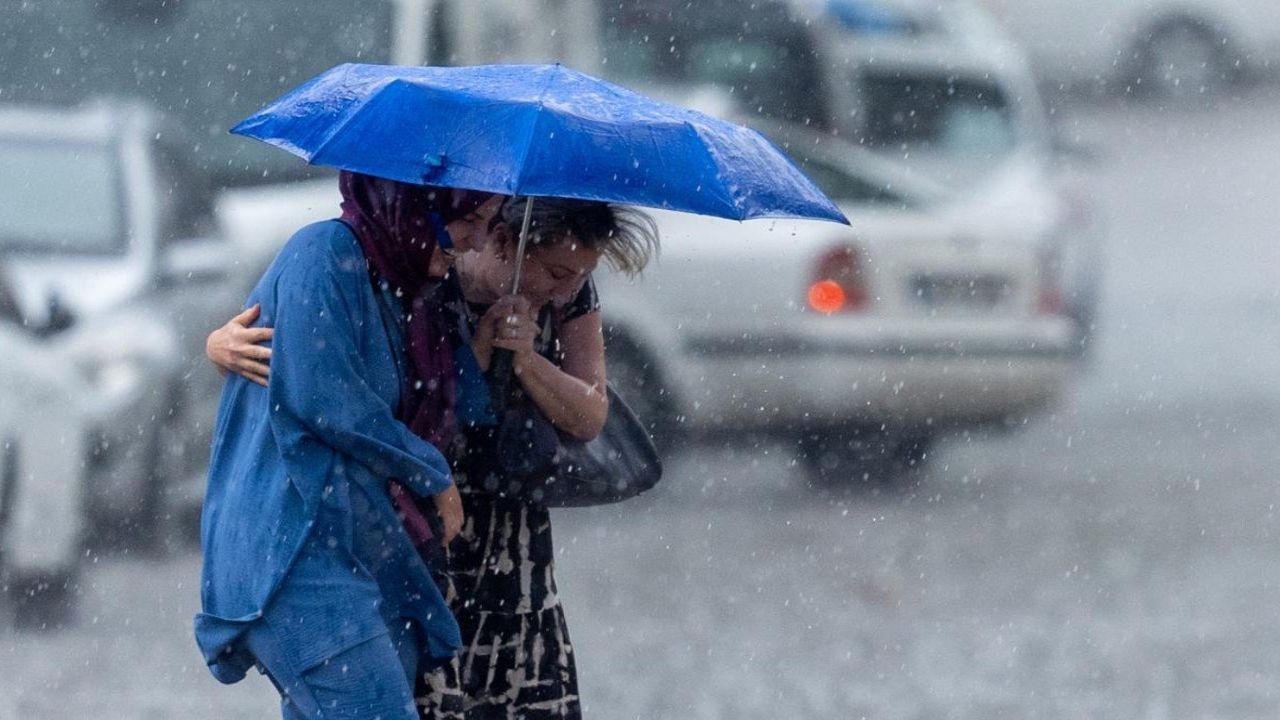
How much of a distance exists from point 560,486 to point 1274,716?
314 centimetres

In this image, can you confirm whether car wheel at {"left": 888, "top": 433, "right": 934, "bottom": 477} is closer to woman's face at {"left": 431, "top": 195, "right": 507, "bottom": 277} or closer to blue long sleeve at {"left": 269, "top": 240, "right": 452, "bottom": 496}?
woman's face at {"left": 431, "top": 195, "right": 507, "bottom": 277}

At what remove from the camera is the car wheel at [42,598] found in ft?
21.9

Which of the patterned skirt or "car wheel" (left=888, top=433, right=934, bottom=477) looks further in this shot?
"car wheel" (left=888, top=433, right=934, bottom=477)

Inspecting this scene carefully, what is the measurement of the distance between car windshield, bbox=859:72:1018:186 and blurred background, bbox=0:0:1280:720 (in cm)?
12

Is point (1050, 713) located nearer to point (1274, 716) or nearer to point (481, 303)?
point (1274, 716)

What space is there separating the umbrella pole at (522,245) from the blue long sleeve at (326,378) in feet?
0.94

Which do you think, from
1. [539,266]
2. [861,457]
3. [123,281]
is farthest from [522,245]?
[861,457]

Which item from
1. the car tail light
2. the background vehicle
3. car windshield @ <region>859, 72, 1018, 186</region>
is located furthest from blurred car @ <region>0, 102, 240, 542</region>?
car windshield @ <region>859, 72, 1018, 186</region>

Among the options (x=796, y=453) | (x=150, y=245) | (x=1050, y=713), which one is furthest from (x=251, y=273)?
(x=1050, y=713)

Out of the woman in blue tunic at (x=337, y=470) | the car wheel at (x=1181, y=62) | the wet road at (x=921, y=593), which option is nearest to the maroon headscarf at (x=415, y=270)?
the woman in blue tunic at (x=337, y=470)

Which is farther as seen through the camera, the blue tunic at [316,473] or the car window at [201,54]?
the car window at [201,54]

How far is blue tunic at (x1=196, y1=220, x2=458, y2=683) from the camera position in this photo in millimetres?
3084

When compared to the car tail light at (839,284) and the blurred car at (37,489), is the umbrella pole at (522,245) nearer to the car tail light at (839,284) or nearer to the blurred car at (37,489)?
the blurred car at (37,489)

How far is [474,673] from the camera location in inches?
140
